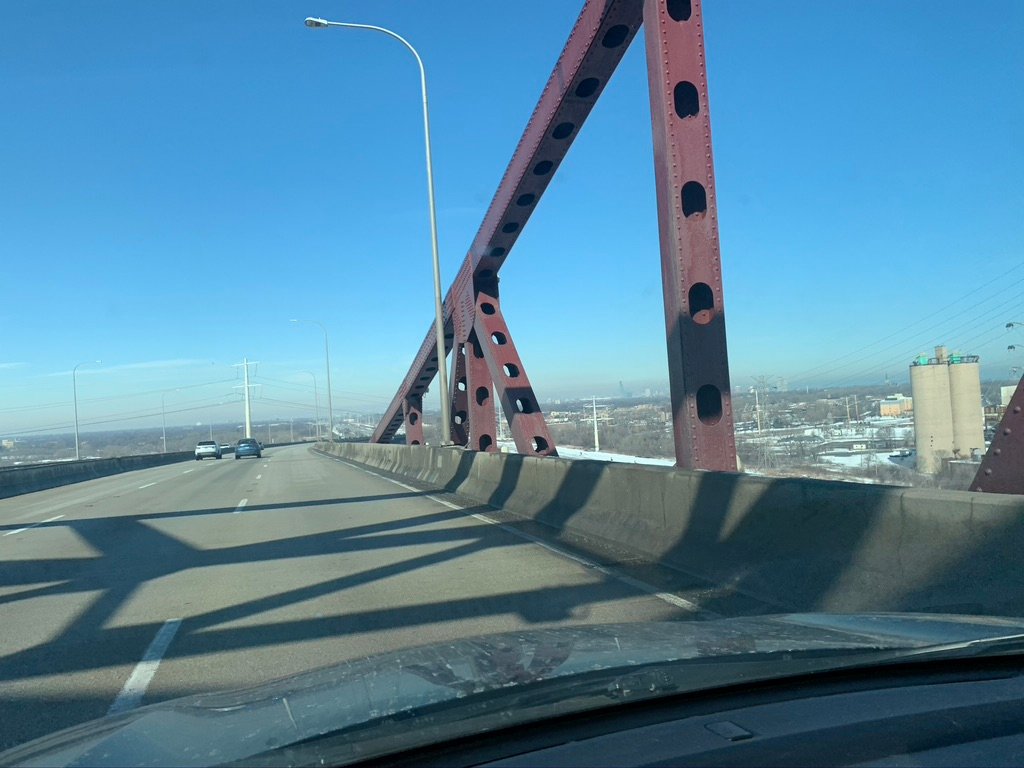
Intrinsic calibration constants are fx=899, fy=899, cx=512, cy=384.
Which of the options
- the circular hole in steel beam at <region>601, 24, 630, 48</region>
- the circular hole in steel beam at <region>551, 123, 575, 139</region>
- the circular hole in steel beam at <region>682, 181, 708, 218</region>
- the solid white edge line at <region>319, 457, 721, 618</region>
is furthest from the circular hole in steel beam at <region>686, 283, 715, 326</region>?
the circular hole in steel beam at <region>551, 123, 575, 139</region>

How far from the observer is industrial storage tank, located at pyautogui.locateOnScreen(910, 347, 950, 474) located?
8.51 m

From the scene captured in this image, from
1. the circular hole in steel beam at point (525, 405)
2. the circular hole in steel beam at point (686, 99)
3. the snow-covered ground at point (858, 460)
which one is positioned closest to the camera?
the snow-covered ground at point (858, 460)

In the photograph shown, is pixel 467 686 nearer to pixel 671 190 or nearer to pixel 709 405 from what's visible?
pixel 709 405

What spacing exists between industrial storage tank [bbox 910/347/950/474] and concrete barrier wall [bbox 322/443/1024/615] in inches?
77.3

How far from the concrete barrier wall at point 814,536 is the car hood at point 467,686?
1280 mm

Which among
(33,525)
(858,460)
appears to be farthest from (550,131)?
(33,525)

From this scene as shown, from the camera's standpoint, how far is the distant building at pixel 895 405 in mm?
11133

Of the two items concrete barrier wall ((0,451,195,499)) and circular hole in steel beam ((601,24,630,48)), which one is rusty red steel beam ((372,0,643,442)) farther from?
concrete barrier wall ((0,451,195,499))

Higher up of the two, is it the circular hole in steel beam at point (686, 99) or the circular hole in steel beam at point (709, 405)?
the circular hole in steel beam at point (686, 99)

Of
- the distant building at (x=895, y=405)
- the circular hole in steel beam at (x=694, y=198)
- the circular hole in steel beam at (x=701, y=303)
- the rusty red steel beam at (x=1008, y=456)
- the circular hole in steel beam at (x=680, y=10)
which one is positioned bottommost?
the rusty red steel beam at (x=1008, y=456)

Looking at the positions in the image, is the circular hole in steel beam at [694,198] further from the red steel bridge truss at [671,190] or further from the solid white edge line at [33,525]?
the solid white edge line at [33,525]

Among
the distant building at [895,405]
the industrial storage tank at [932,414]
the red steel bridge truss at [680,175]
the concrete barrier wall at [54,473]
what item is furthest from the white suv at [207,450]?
the industrial storage tank at [932,414]

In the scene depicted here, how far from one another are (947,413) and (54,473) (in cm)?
3972

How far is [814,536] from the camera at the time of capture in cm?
680
